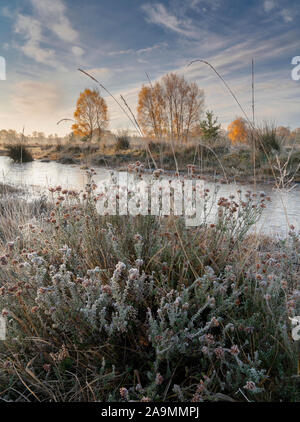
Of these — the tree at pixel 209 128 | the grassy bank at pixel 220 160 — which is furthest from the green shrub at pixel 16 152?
the tree at pixel 209 128

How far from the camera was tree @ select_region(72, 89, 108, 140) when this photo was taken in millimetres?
32219

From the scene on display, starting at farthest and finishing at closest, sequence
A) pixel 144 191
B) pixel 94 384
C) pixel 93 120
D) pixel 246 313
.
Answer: pixel 93 120
pixel 144 191
pixel 246 313
pixel 94 384

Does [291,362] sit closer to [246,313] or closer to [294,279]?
[246,313]

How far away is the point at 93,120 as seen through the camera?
106 ft

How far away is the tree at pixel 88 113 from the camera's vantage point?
32219mm

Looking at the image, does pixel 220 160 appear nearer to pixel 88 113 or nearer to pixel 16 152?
pixel 16 152

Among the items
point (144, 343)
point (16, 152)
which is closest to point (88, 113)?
point (16, 152)

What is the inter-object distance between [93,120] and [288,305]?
3359 cm

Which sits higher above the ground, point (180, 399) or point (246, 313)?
point (246, 313)

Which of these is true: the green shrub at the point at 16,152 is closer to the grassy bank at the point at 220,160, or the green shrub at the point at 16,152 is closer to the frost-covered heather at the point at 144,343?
the grassy bank at the point at 220,160

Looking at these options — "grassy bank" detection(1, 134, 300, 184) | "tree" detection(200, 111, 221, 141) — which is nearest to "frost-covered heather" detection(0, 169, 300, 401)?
"grassy bank" detection(1, 134, 300, 184)

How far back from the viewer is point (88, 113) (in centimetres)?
3300

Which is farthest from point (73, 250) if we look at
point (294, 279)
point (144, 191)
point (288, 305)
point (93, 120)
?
point (93, 120)
